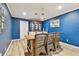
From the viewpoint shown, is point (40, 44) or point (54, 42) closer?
point (40, 44)

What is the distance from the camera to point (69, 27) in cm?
361

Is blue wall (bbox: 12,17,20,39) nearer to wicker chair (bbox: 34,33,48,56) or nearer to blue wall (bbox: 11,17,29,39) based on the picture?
blue wall (bbox: 11,17,29,39)

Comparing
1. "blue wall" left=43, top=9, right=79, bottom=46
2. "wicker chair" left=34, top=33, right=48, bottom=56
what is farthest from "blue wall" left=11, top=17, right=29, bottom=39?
"wicker chair" left=34, top=33, right=48, bottom=56

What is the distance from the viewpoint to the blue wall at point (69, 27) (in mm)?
3464

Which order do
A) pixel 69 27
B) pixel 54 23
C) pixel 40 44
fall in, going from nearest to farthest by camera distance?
pixel 40 44
pixel 54 23
pixel 69 27

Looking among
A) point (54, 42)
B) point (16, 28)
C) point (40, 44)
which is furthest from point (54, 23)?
point (16, 28)

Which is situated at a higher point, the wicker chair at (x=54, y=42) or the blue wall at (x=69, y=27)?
the blue wall at (x=69, y=27)

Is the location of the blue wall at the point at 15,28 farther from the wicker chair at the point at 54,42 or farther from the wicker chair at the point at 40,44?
the wicker chair at the point at 40,44

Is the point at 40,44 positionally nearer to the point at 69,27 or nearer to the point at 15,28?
the point at 69,27

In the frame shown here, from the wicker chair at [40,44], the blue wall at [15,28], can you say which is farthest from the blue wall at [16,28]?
the wicker chair at [40,44]

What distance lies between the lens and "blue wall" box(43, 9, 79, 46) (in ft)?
11.4

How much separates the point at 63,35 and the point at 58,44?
1.40 ft

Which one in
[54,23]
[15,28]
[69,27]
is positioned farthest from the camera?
[15,28]

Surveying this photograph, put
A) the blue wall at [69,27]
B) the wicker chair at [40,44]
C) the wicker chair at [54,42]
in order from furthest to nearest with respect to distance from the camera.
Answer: the blue wall at [69,27], the wicker chair at [54,42], the wicker chair at [40,44]
